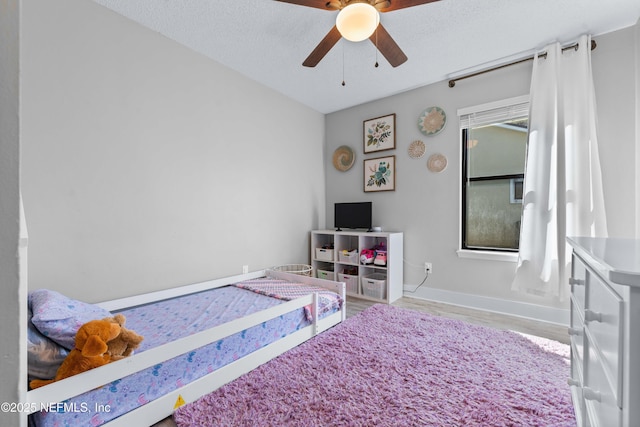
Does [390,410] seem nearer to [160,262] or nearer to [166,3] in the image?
[160,262]

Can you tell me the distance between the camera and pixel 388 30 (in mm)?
2230

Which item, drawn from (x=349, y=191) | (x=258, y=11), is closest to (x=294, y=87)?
(x=258, y=11)

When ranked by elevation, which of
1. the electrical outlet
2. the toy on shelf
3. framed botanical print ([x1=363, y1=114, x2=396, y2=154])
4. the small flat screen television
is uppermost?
framed botanical print ([x1=363, y1=114, x2=396, y2=154])

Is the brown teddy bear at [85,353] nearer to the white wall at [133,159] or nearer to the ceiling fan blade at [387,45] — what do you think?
the white wall at [133,159]

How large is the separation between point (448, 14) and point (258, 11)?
139 centimetres

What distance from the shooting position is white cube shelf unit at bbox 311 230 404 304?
122 inches

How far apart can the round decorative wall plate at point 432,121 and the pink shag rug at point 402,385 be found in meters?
2.07

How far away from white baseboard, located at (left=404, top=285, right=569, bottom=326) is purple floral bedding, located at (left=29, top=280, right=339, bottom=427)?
5.50 feet

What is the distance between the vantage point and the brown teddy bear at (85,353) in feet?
3.66

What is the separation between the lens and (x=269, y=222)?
3207mm

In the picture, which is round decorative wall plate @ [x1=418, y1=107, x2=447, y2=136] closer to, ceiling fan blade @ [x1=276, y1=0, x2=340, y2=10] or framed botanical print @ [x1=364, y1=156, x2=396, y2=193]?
framed botanical print @ [x1=364, y1=156, x2=396, y2=193]

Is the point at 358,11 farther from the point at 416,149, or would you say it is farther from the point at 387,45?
the point at 416,149

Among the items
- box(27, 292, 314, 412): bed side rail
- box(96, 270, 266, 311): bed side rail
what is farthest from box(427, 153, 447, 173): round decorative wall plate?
box(27, 292, 314, 412): bed side rail

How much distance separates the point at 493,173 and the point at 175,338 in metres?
3.13
